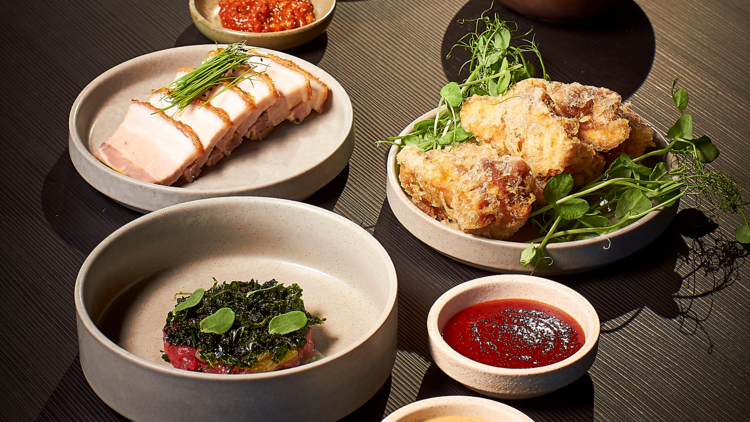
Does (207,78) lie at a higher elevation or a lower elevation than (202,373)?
lower

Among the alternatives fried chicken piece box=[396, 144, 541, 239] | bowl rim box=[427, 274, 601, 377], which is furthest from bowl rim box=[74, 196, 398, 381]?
fried chicken piece box=[396, 144, 541, 239]

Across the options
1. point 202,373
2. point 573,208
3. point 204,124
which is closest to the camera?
point 202,373

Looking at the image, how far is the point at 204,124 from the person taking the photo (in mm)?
2234

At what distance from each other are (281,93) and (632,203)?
1.23 m

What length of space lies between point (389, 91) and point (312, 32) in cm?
43

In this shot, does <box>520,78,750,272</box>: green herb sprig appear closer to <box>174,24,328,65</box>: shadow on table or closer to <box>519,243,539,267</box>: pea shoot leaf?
<box>519,243,539,267</box>: pea shoot leaf

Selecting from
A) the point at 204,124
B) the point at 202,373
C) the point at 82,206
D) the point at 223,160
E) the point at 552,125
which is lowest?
the point at 82,206

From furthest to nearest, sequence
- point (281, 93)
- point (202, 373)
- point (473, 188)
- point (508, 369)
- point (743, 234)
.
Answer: point (281, 93)
point (743, 234)
point (473, 188)
point (508, 369)
point (202, 373)

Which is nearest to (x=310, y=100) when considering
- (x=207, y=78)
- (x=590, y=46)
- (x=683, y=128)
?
(x=207, y=78)

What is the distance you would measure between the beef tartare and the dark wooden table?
0.25 m

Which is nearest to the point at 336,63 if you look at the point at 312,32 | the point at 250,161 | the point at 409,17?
the point at 312,32

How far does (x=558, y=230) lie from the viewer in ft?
6.46

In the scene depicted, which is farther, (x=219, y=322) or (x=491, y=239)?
(x=491, y=239)

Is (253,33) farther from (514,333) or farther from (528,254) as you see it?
(514,333)
